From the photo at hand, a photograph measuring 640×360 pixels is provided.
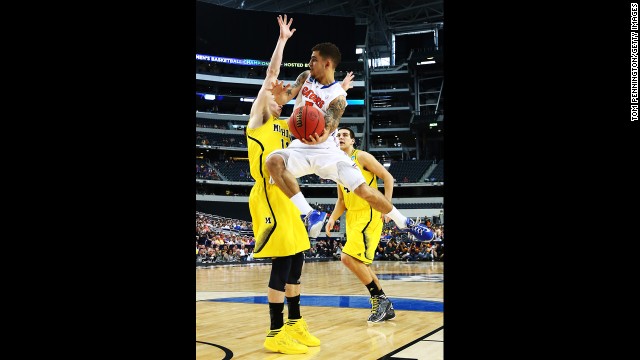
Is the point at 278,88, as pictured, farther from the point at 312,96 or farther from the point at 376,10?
the point at 376,10

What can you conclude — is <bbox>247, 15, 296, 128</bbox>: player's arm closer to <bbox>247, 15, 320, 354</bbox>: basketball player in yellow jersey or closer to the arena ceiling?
<bbox>247, 15, 320, 354</bbox>: basketball player in yellow jersey

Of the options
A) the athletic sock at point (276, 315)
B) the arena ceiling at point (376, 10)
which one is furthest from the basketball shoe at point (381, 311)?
the arena ceiling at point (376, 10)

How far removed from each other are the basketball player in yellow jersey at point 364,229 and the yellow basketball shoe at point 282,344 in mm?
1562

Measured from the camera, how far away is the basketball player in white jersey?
4.05 metres

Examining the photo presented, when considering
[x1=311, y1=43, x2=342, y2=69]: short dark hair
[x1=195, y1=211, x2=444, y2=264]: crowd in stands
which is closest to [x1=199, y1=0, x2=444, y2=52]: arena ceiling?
[x1=195, y1=211, x2=444, y2=264]: crowd in stands

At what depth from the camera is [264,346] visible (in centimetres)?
419

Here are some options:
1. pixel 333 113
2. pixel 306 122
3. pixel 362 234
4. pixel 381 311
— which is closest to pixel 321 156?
pixel 306 122

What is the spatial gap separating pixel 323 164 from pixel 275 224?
0.62m
